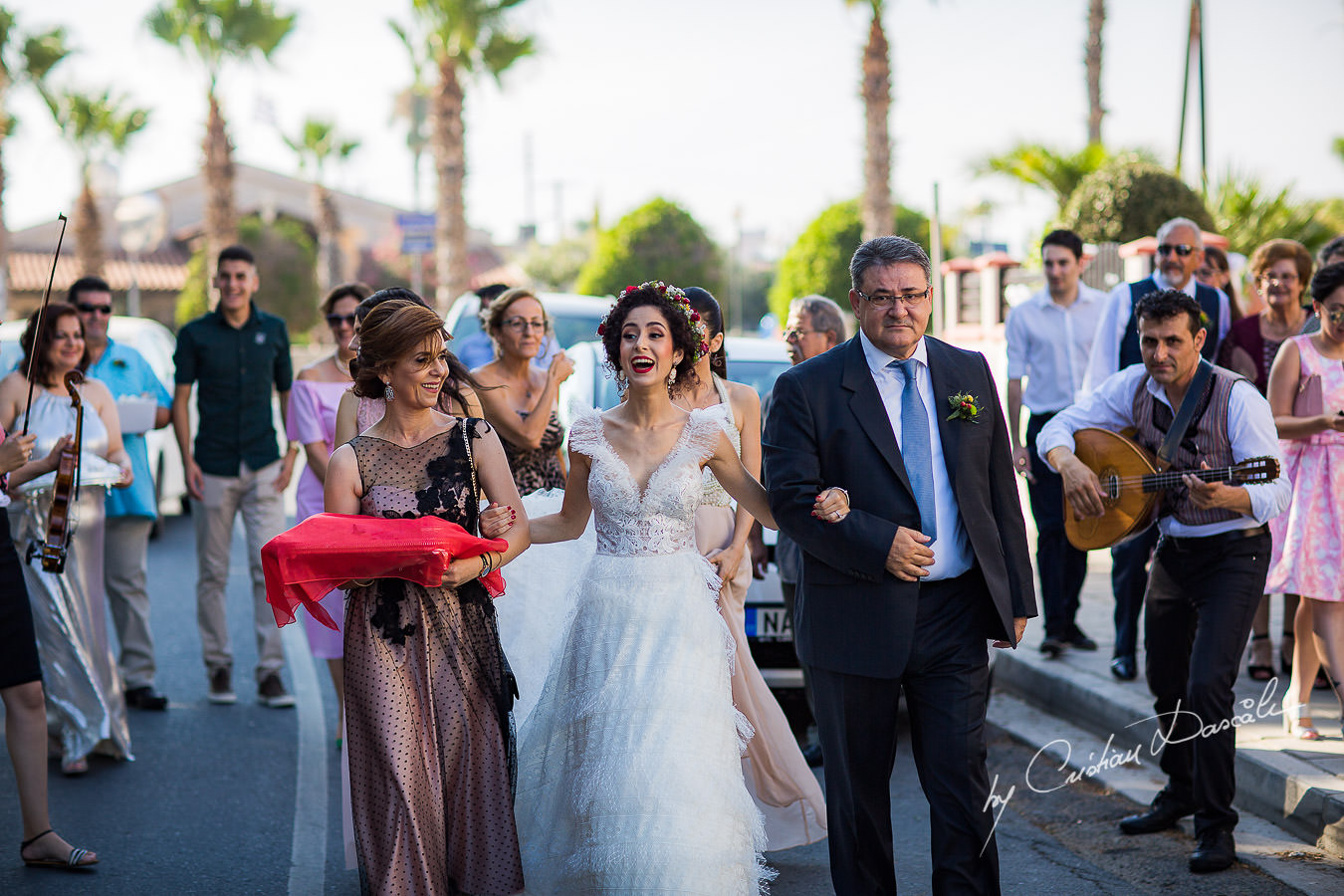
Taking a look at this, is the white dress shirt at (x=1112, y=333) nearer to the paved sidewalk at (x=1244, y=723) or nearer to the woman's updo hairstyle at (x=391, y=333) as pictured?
the paved sidewalk at (x=1244, y=723)

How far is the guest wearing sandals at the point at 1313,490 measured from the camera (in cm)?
597

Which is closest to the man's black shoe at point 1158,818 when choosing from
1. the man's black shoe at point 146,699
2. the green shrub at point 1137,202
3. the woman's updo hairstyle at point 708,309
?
the woman's updo hairstyle at point 708,309

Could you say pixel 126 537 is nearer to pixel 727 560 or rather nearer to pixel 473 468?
pixel 727 560

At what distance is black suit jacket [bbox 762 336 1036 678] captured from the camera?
406cm

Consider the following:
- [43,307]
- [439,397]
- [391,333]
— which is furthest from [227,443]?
[391,333]

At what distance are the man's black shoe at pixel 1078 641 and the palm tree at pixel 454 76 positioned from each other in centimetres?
2014

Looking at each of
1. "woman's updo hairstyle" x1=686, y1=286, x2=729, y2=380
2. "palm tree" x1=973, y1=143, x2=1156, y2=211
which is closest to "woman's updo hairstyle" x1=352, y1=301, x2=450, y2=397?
"woman's updo hairstyle" x1=686, y1=286, x2=729, y2=380

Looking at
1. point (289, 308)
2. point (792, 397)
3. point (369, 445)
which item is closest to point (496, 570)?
point (369, 445)

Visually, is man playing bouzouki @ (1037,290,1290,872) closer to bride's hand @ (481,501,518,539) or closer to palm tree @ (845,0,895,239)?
bride's hand @ (481,501,518,539)

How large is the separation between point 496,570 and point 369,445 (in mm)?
573

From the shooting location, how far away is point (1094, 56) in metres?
26.7

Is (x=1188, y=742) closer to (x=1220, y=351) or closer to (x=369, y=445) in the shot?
(x=1220, y=351)

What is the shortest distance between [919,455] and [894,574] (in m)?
0.39

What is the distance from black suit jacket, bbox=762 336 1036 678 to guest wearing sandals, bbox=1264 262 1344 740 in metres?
2.53
